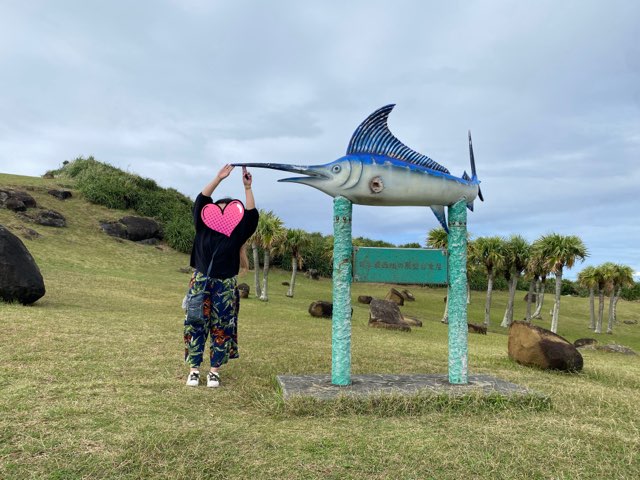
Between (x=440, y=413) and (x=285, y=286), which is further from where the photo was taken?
(x=285, y=286)

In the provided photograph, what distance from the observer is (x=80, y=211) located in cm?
3139

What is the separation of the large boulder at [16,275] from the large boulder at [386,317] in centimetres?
955

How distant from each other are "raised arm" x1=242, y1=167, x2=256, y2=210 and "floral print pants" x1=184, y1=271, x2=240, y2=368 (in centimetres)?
92

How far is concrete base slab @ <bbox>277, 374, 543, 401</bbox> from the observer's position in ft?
16.3

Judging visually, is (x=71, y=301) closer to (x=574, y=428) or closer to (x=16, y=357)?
(x=16, y=357)

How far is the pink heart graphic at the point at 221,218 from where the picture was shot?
17.9 ft

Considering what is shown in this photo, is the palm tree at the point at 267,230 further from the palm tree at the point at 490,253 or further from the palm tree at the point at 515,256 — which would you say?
the palm tree at the point at 515,256

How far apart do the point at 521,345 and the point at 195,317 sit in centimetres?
614

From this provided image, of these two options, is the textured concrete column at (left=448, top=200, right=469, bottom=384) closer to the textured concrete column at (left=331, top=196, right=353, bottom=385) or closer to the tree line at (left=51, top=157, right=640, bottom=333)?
the textured concrete column at (left=331, top=196, right=353, bottom=385)

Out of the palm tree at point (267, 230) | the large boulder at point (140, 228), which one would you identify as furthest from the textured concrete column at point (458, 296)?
the large boulder at point (140, 228)

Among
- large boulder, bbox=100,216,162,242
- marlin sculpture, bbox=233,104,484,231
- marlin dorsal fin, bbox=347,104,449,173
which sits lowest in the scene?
marlin sculpture, bbox=233,104,484,231

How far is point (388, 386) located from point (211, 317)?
2.28 meters

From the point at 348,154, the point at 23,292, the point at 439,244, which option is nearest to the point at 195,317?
the point at 348,154

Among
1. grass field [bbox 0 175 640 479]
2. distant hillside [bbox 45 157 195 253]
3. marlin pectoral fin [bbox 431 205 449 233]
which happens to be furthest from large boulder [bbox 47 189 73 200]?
marlin pectoral fin [bbox 431 205 449 233]
